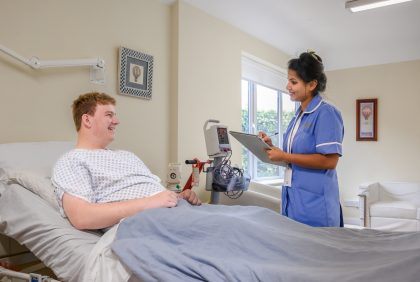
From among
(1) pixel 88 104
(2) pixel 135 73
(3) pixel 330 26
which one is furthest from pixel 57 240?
(3) pixel 330 26

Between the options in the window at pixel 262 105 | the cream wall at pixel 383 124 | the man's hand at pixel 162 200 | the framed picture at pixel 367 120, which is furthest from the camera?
the framed picture at pixel 367 120

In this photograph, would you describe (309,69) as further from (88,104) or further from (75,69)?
(75,69)

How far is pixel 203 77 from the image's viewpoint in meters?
3.00

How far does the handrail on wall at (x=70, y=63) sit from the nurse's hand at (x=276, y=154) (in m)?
1.14

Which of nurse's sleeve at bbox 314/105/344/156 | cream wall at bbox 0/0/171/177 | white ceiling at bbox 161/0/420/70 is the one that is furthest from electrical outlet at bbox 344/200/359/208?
nurse's sleeve at bbox 314/105/344/156

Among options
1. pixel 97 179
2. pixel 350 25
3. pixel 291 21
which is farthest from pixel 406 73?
pixel 97 179

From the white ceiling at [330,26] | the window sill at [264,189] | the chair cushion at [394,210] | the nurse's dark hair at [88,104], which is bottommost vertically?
the chair cushion at [394,210]

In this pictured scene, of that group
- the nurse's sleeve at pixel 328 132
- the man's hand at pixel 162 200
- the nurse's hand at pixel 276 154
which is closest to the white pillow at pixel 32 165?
the man's hand at pixel 162 200

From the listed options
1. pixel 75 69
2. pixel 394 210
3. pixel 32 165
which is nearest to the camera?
pixel 32 165

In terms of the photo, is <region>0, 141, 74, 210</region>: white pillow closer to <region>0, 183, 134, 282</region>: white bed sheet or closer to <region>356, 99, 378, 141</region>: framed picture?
<region>0, 183, 134, 282</region>: white bed sheet

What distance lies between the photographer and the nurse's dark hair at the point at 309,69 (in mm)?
1785

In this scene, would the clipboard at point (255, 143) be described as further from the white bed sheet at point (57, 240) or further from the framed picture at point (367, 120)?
the framed picture at point (367, 120)

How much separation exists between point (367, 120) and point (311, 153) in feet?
11.5

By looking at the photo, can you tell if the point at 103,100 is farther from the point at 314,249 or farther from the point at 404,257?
the point at 404,257
